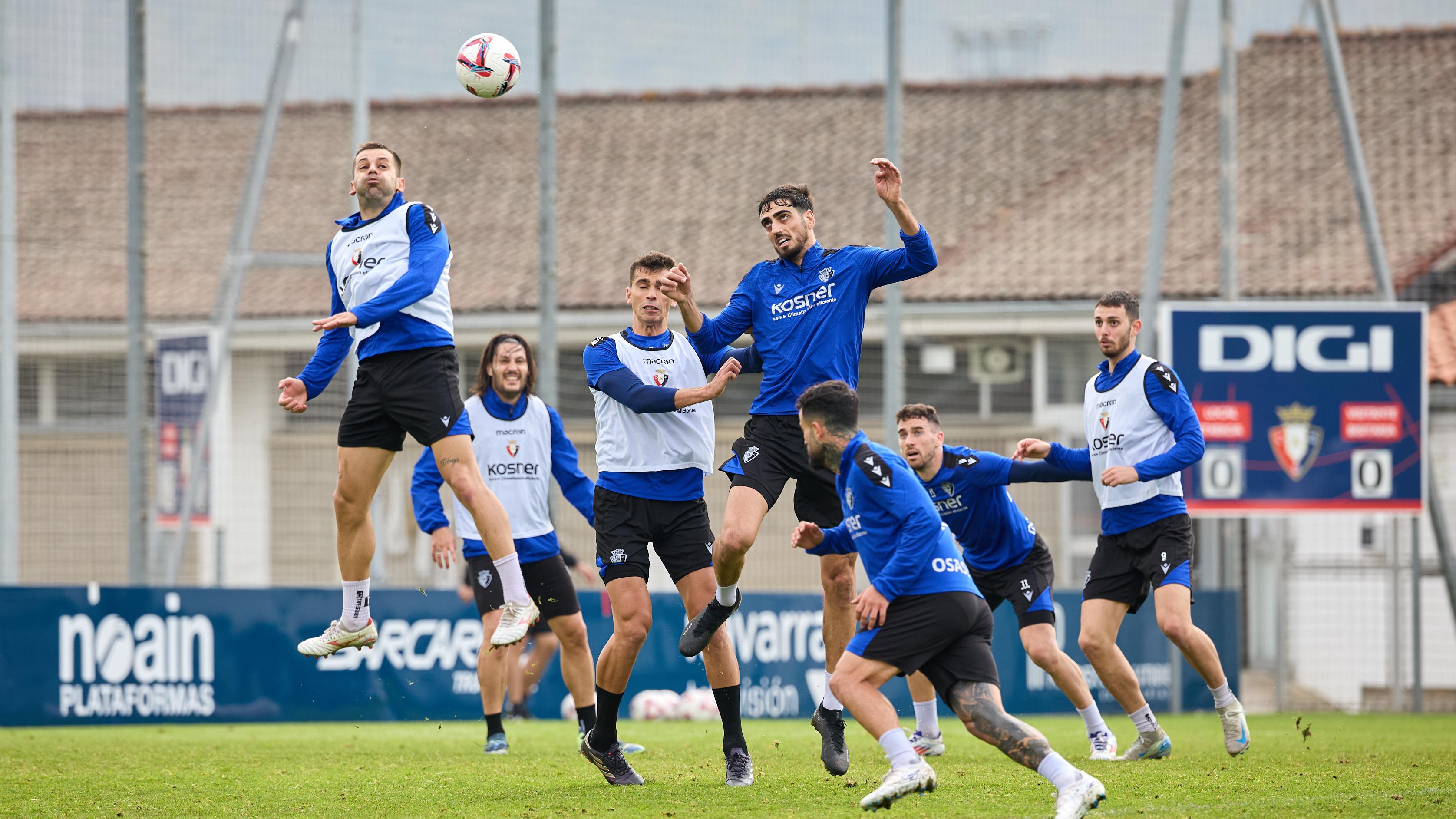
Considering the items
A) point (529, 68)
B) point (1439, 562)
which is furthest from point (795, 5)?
point (1439, 562)

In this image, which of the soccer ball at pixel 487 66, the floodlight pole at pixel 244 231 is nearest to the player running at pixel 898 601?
the soccer ball at pixel 487 66

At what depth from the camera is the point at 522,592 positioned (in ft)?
26.2

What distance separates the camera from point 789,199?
7773mm

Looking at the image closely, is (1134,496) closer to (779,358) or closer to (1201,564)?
(779,358)

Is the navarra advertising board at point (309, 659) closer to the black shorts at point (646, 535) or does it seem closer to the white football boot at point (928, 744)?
the white football boot at point (928, 744)

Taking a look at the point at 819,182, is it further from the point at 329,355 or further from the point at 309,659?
the point at 329,355

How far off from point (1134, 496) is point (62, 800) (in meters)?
5.76

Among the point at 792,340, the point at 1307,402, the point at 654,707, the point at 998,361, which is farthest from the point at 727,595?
the point at 998,361

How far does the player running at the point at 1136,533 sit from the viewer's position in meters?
8.73

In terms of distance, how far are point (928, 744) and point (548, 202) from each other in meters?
7.18

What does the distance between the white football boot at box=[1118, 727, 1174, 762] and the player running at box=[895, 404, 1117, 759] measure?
118 millimetres

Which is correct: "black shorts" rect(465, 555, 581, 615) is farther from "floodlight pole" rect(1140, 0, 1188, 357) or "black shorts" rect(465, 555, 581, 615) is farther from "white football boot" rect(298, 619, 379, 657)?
"floodlight pole" rect(1140, 0, 1188, 357)

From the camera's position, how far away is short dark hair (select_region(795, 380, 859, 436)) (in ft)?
20.9

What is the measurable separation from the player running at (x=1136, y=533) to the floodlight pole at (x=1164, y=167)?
691cm
